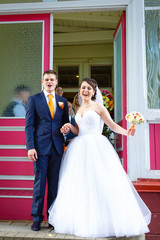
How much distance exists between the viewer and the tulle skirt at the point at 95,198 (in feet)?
9.61

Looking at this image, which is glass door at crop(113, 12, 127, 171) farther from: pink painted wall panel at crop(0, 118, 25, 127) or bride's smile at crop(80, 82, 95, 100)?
pink painted wall panel at crop(0, 118, 25, 127)

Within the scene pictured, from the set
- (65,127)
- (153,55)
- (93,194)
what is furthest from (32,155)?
(153,55)

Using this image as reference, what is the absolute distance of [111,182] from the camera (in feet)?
10.3

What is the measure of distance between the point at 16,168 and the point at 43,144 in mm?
1213

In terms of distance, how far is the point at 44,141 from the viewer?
328 cm

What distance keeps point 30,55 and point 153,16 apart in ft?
6.41

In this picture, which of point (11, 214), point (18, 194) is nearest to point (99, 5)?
point (18, 194)

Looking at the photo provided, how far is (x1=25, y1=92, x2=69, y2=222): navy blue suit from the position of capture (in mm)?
3223

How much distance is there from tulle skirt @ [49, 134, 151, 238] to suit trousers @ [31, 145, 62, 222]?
0.10 metres

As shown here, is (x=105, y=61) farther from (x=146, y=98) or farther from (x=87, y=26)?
(x=146, y=98)

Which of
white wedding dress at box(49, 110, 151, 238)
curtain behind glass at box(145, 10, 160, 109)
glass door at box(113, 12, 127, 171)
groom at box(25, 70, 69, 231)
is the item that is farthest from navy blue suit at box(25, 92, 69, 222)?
curtain behind glass at box(145, 10, 160, 109)

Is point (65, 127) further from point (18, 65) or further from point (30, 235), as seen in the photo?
point (18, 65)

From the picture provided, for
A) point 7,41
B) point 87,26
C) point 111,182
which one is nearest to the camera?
point 111,182

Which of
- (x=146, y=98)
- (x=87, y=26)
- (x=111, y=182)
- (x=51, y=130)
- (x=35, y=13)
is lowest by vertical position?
(x=111, y=182)
